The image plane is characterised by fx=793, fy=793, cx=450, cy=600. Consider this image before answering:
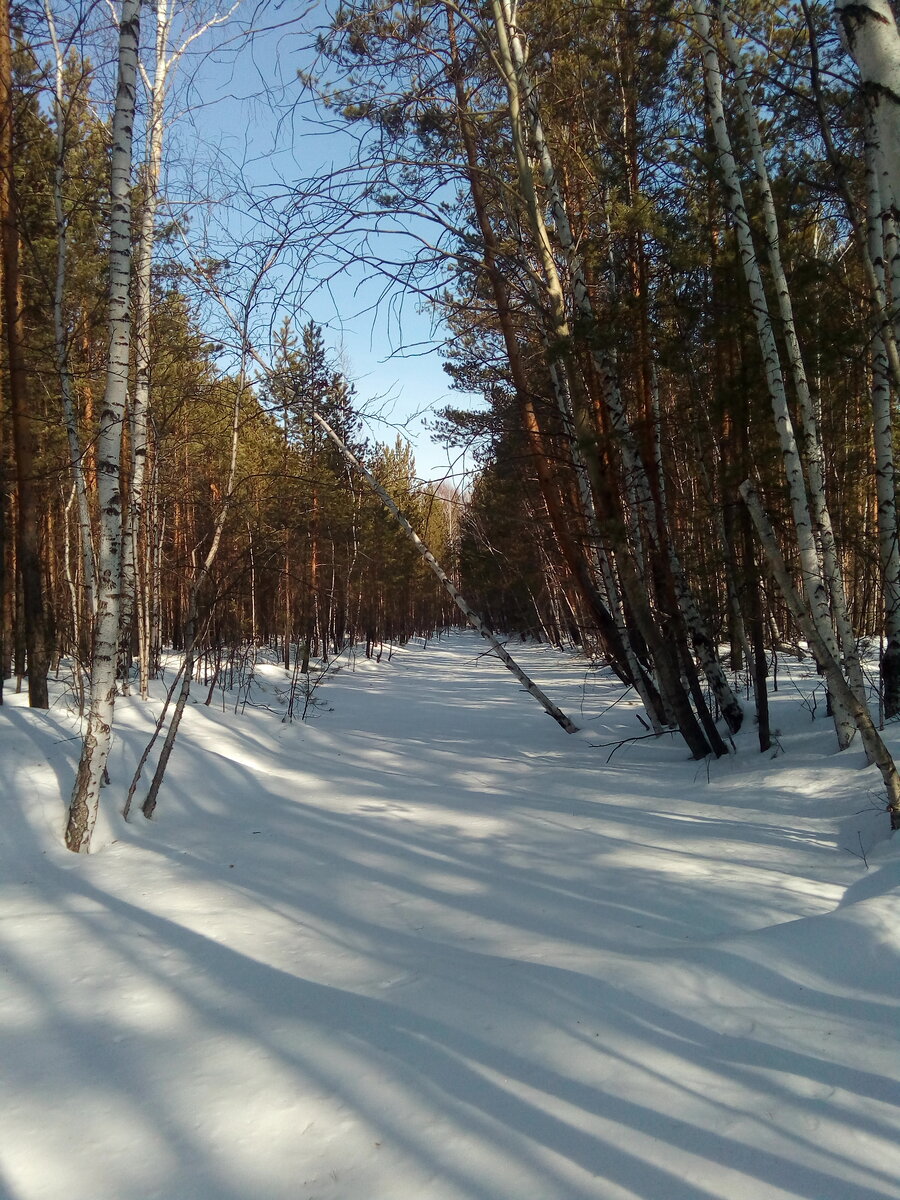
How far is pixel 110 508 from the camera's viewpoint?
18.0 feet

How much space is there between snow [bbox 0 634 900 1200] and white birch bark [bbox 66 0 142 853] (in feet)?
1.23

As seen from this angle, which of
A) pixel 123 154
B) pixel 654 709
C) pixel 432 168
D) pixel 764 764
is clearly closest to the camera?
pixel 123 154

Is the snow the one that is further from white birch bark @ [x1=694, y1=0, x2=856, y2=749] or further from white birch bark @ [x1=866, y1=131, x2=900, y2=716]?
white birch bark @ [x1=694, y1=0, x2=856, y2=749]

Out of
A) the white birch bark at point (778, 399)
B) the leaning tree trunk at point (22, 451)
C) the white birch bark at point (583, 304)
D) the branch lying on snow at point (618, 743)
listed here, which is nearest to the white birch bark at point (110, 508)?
the white birch bark at point (583, 304)

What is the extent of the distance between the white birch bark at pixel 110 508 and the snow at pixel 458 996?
1.23 feet

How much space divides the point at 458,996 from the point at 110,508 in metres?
3.98

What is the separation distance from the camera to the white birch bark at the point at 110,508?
215 inches

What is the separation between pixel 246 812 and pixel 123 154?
5.24 meters

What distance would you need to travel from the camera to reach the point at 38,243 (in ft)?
41.5

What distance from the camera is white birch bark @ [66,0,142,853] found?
17.9 ft

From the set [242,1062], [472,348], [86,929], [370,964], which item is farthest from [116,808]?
[472,348]

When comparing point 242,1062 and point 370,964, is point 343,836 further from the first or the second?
point 242,1062

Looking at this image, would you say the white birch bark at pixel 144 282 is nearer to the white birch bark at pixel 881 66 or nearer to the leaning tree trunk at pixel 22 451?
the leaning tree trunk at pixel 22 451

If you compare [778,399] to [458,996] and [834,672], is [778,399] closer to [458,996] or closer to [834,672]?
[834,672]
